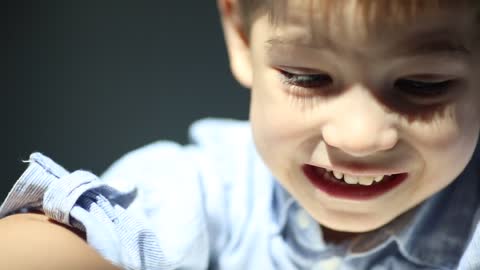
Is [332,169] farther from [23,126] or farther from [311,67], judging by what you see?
[23,126]

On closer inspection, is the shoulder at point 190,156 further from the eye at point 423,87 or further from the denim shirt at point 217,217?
the eye at point 423,87

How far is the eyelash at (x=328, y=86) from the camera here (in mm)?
587

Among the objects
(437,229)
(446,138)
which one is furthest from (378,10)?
(437,229)

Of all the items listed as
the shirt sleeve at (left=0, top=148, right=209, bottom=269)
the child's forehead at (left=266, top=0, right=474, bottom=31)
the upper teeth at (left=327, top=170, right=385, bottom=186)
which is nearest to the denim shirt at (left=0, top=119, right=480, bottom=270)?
the shirt sleeve at (left=0, top=148, right=209, bottom=269)

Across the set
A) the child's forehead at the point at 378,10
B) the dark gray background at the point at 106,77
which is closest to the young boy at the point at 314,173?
the child's forehead at the point at 378,10

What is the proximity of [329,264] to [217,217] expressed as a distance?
0.38 ft

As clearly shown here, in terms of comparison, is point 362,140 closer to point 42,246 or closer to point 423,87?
point 423,87

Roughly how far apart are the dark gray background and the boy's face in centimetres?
27

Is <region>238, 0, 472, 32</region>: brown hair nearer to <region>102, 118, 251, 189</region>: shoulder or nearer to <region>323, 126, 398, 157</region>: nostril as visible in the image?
<region>323, 126, 398, 157</region>: nostril

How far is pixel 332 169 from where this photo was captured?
0.61m

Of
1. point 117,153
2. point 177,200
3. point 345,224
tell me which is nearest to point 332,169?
point 345,224

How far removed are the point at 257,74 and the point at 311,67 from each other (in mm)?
70

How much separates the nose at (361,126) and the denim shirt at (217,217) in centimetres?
16

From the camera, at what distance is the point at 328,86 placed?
23.5 inches
